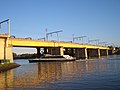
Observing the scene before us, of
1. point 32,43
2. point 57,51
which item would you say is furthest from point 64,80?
point 57,51

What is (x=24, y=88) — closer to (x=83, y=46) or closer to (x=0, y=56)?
(x=0, y=56)

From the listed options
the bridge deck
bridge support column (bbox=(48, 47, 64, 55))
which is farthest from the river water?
Answer: bridge support column (bbox=(48, 47, 64, 55))

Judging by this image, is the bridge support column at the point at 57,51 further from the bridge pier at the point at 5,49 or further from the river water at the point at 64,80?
the river water at the point at 64,80

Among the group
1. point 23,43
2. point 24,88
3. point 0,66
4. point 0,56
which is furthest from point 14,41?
point 24,88

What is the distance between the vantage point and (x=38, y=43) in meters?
113

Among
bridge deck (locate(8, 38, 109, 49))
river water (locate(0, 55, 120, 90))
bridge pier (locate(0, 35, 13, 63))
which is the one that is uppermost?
bridge deck (locate(8, 38, 109, 49))

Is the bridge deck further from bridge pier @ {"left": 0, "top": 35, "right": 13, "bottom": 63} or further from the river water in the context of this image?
the river water

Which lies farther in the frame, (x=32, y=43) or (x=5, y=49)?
(x=32, y=43)

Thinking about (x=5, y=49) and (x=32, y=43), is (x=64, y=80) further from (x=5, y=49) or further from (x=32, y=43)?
(x=32, y=43)

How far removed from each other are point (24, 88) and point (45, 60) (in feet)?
346

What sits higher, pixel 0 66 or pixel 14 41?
pixel 14 41

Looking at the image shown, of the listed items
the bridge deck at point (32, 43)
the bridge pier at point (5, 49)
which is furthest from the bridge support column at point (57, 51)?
the bridge pier at point (5, 49)

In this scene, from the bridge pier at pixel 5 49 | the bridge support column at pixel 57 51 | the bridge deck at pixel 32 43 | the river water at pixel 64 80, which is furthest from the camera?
the bridge support column at pixel 57 51

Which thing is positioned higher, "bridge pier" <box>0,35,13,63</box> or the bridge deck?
the bridge deck
